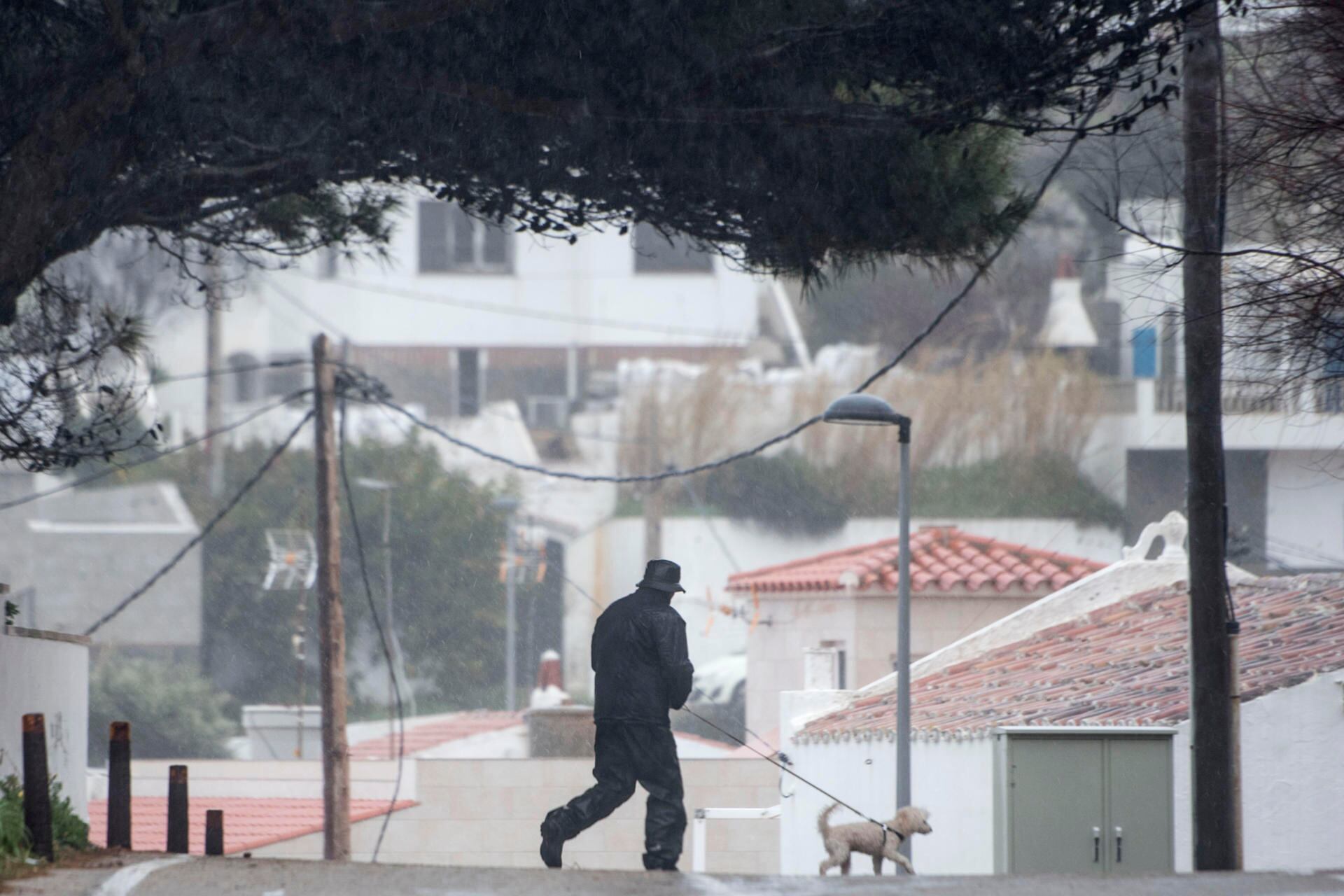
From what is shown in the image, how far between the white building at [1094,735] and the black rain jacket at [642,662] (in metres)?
2.69

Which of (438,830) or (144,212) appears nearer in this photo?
(144,212)

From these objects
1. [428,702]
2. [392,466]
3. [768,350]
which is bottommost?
[428,702]

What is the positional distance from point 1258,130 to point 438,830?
53.2 feet

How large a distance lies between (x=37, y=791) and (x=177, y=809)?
156 cm

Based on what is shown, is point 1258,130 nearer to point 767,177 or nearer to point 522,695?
point 767,177

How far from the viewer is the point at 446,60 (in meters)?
8.32

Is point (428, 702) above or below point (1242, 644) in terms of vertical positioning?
below

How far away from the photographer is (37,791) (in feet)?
24.2

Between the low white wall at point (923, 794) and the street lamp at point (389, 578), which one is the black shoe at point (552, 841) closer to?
the low white wall at point (923, 794)

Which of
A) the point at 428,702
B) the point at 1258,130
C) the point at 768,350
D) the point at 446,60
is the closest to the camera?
the point at 1258,130

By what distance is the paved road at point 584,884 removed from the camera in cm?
697

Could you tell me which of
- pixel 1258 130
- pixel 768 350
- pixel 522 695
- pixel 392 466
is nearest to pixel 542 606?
pixel 522 695

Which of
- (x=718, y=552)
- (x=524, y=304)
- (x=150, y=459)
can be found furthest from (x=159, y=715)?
(x=150, y=459)

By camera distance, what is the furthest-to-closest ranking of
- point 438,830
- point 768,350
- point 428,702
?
point 768,350 → point 428,702 → point 438,830
